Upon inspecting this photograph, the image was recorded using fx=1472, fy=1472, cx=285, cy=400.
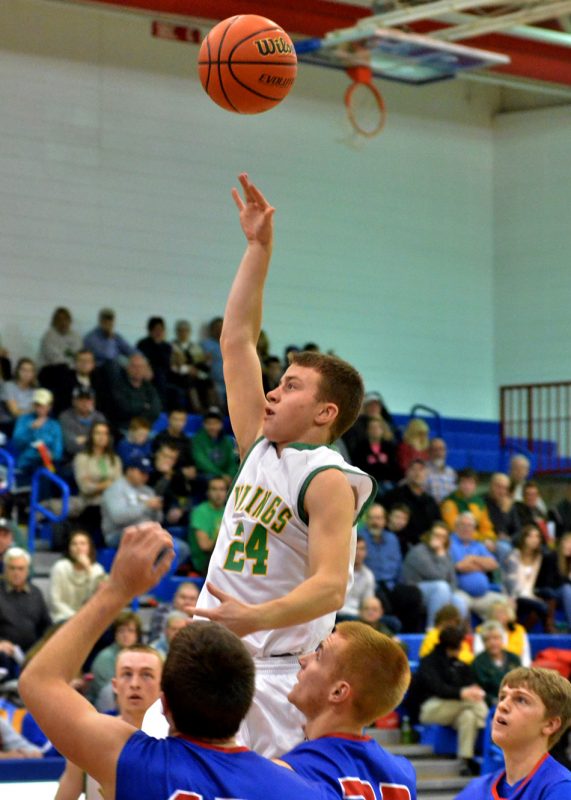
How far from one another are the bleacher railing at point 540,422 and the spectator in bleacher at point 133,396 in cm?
553

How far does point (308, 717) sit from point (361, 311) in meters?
14.8

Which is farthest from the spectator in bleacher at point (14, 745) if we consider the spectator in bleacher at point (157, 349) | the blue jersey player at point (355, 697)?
the spectator in bleacher at point (157, 349)

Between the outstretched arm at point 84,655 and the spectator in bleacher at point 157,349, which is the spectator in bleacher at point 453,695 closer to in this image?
the spectator in bleacher at point 157,349

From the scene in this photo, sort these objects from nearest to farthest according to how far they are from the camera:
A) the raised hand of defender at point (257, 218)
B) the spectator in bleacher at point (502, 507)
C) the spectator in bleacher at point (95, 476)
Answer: the raised hand of defender at point (257, 218), the spectator in bleacher at point (95, 476), the spectator in bleacher at point (502, 507)

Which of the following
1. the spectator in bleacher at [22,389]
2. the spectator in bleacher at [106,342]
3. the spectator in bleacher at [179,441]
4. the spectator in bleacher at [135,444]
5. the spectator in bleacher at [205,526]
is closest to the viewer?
the spectator in bleacher at [205,526]

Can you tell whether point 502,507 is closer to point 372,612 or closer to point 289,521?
point 372,612

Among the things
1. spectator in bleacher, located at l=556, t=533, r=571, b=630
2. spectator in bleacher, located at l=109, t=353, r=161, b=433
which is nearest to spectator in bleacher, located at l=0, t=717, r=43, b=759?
spectator in bleacher, located at l=109, t=353, r=161, b=433

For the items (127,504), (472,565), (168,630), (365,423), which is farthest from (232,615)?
(365,423)

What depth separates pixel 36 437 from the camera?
13.2 meters

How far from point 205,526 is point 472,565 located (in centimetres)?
265

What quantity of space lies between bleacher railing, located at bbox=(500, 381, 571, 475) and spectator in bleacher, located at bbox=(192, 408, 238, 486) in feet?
17.5

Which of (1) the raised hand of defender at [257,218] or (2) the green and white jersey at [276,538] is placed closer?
(2) the green and white jersey at [276,538]

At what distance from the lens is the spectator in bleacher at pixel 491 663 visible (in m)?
11.4

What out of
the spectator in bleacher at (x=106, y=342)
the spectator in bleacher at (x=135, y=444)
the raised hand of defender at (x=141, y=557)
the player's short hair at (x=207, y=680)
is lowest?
the spectator in bleacher at (x=135, y=444)
